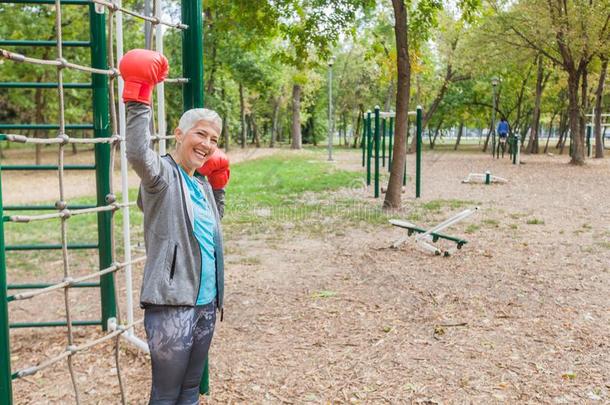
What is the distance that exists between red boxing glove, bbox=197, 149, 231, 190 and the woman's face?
0.28 meters

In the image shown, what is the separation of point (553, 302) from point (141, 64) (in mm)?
4135

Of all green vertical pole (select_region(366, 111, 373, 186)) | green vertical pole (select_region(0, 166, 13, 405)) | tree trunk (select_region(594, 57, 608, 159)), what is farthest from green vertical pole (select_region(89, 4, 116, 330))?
tree trunk (select_region(594, 57, 608, 159))

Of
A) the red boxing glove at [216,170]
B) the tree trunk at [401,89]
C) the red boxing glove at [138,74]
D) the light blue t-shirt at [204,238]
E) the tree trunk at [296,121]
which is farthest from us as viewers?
the tree trunk at [296,121]

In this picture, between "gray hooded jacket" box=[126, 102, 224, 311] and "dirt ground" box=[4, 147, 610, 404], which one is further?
"dirt ground" box=[4, 147, 610, 404]

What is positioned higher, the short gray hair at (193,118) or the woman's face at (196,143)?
the short gray hair at (193,118)

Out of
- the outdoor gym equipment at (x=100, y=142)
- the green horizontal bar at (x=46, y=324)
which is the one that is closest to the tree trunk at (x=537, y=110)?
the outdoor gym equipment at (x=100, y=142)

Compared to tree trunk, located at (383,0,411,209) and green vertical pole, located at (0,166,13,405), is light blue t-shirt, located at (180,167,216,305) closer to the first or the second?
green vertical pole, located at (0,166,13,405)

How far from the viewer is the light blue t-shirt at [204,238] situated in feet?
7.55

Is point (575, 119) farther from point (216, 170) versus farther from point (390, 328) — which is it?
point (216, 170)

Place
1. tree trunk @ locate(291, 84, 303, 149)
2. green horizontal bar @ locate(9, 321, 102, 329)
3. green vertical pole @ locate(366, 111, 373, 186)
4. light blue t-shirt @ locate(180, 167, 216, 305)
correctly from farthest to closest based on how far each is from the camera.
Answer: tree trunk @ locate(291, 84, 303, 149) < green vertical pole @ locate(366, 111, 373, 186) < green horizontal bar @ locate(9, 321, 102, 329) < light blue t-shirt @ locate(180, 167, 216, 305)

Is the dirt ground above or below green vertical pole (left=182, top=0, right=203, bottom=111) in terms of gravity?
below

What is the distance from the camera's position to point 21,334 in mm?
4305

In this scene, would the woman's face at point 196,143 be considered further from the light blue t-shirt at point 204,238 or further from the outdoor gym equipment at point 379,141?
the outdoor gym equipment at point 379,141

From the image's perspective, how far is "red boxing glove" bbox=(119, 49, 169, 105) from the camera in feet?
6.65
